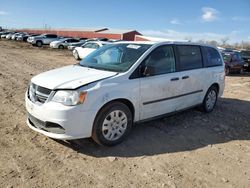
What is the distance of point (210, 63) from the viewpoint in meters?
6.99

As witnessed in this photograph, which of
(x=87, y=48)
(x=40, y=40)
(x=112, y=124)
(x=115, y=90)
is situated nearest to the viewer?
(x=115, y=90)

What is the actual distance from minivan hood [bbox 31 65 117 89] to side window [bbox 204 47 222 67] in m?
2.97

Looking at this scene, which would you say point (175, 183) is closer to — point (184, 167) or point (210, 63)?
point (184, 167)

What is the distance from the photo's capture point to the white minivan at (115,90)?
4.32m

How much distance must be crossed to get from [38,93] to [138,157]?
181cm

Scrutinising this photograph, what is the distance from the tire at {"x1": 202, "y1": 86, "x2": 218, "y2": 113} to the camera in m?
6.95

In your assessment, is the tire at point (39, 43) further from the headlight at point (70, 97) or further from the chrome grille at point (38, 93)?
the headlight at point (70, 97)

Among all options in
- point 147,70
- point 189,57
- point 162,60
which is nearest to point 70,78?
point 147,70

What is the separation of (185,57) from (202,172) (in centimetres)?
272

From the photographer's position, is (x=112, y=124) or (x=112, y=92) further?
(x=112, y=124)

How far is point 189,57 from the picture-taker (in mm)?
6285

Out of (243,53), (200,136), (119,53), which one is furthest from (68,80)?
(243,53)

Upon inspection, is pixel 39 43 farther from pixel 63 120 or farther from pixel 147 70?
pixel 63 120

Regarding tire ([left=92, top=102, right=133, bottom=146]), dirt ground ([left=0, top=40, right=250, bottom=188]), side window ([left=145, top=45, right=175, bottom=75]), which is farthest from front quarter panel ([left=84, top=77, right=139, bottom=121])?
dirt ground ([left=0, top=40, right=250, bottom=188])
